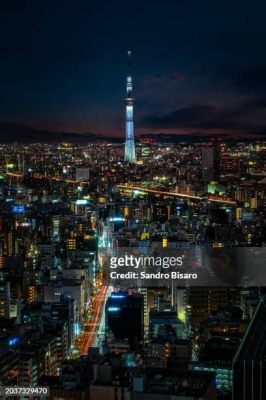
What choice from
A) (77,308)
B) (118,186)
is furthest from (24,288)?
(118,186)

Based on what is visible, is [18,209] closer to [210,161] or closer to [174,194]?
[174,194]

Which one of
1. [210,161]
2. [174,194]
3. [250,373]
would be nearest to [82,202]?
[174,194]

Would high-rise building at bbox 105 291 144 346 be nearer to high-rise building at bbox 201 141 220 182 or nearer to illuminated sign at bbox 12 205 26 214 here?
high-rise building at bbox 201 141 220 182

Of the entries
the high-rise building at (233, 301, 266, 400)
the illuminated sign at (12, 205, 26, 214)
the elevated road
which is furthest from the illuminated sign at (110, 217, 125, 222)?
the high-rise building at (233, 301, 266, 400)

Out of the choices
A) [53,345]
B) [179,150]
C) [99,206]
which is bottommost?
[53,345]

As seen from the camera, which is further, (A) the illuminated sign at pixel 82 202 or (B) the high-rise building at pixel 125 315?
(A) the illuminated sign at pixel 82 202

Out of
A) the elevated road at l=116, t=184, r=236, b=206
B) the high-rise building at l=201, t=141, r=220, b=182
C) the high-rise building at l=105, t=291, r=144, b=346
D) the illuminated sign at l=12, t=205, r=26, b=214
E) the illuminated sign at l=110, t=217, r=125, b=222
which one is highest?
the high-rise building at l=201, t=141, r=220, b=182

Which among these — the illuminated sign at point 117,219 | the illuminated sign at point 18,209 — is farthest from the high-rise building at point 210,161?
the illuminated sign at point 18,209

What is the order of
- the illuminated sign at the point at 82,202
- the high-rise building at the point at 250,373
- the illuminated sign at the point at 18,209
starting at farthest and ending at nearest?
the illuminated sign at the point at 82,202 < the illuminated sign at the point at 18,209 < the high-rise building at the point at 250,373

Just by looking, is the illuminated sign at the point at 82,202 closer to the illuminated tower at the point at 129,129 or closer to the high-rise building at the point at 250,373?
the illuminated tower at the point at 129,129

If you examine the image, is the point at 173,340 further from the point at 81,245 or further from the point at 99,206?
the point at 99,206

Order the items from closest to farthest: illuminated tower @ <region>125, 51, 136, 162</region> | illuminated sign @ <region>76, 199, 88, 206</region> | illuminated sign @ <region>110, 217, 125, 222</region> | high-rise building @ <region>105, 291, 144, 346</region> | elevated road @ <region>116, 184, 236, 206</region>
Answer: high-rise building @ <region>105, 291, 144, 346</region> → illuminated tower @ <region>125, 51, 136, 162</region> → elevated road @ <region>116, 184, 236, 206</region> → illuminated sign @ <region>110, 217, 125, 222</region> → illuminated sign @ <region>76, 199, 88, 206</region>
